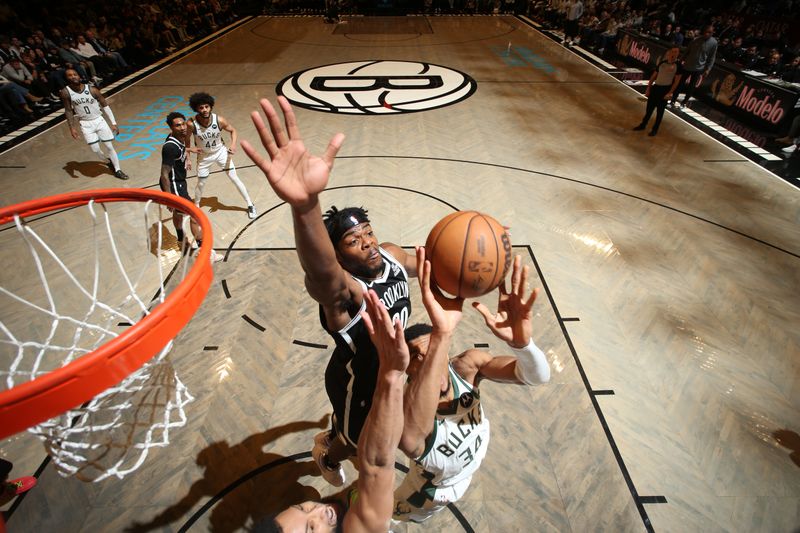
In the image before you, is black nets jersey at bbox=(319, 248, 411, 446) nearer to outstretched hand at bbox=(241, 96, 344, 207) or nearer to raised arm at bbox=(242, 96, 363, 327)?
raised arm at bbox=(242, 96, 363, 327)

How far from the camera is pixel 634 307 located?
14.3ft

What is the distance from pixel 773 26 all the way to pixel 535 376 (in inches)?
645

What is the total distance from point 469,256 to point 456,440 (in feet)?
2.79

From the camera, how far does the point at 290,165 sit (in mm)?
1534

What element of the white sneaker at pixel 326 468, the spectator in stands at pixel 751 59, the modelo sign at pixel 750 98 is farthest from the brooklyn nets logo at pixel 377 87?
the white sneaker at pixel 326 468

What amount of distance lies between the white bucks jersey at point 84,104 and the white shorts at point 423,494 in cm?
693

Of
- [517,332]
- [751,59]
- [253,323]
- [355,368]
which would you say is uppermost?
[517,332]

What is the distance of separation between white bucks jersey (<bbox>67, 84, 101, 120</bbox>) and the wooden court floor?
968 mm

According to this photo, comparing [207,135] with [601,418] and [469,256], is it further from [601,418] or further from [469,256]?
[601,418]

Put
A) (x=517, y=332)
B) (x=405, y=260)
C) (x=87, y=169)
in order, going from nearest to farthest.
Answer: (x=517, y=332)
(x=405, y=260)
(x=87, y=169)

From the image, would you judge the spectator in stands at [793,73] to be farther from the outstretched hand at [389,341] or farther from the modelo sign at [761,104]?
the outstretched hand at [389,341]

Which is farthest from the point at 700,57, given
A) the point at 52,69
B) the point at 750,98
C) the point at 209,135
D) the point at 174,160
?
the point at 52,69

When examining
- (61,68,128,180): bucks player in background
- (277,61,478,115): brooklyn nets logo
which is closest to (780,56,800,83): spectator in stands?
(277,61,478,115): brooklyn nets logo

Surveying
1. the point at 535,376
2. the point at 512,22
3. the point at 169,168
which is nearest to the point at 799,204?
the point at 535,376
